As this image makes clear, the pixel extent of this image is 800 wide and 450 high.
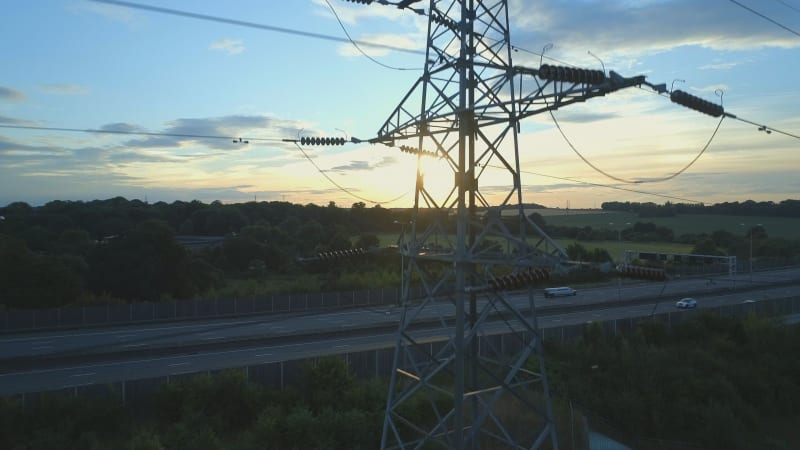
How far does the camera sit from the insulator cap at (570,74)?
31.8ft

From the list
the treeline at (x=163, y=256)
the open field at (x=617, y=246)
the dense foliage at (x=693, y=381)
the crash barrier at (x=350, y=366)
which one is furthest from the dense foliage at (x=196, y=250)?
the dense foliage at (x=693, y=381)

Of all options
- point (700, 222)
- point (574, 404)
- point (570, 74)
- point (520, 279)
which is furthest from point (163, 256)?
point (700, 222)

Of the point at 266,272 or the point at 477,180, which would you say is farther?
the point at 266,272

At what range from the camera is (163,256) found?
44.8 m

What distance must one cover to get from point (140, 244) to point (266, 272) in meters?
14.9

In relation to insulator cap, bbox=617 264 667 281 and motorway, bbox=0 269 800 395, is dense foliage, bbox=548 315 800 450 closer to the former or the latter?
motorway, bbox=0 269 800 395

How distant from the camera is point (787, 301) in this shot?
153 feet

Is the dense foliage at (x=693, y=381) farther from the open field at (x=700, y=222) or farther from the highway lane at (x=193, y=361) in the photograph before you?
the open field at (x=700, y=222)

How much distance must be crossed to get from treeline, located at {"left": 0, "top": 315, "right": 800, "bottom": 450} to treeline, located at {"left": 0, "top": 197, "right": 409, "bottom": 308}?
756 cm

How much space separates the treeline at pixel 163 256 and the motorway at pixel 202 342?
6.32 metres

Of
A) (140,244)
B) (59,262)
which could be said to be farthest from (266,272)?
(59,262)

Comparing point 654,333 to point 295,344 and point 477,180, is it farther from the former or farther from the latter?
point 477,180

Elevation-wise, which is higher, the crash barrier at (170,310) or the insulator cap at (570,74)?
the insulator cap at (570,74)

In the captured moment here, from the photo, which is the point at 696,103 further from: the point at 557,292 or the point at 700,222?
the point at 700,222
